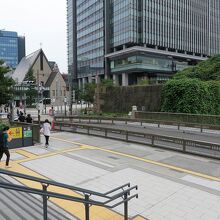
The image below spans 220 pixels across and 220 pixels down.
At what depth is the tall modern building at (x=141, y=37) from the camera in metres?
82.0

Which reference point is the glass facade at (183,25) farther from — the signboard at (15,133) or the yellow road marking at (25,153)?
the yellow road marking at (25,153)

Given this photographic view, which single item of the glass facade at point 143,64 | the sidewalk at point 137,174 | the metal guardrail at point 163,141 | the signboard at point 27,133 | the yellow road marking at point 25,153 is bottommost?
the sidewalk at point 137,174

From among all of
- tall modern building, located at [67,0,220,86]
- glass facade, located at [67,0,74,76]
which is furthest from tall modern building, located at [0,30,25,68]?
tall modern building, located at [67,0,220,86]

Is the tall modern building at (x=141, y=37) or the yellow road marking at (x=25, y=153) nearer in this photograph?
the yellow road marking at (x=25, y=153)

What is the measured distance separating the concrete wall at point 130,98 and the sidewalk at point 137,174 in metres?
21.6

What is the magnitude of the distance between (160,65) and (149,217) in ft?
272

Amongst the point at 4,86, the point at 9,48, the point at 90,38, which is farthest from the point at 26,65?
the point at 4,86

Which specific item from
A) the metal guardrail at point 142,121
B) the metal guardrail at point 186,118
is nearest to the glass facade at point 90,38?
the metal guardrail at point 142,121

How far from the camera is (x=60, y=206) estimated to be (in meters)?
7.36

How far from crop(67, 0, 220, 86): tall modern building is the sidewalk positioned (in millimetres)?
58382

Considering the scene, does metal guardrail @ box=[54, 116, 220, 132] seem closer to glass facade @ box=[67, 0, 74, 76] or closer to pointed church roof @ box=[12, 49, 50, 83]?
pointed church roof @ box=[12, 49, 50, 83]

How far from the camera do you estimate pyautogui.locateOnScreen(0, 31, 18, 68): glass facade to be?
157387 millimetres

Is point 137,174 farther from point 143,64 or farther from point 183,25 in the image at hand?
point 183,25

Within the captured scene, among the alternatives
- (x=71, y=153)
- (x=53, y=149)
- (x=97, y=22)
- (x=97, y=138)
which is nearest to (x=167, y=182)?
(x=71, y=153)
